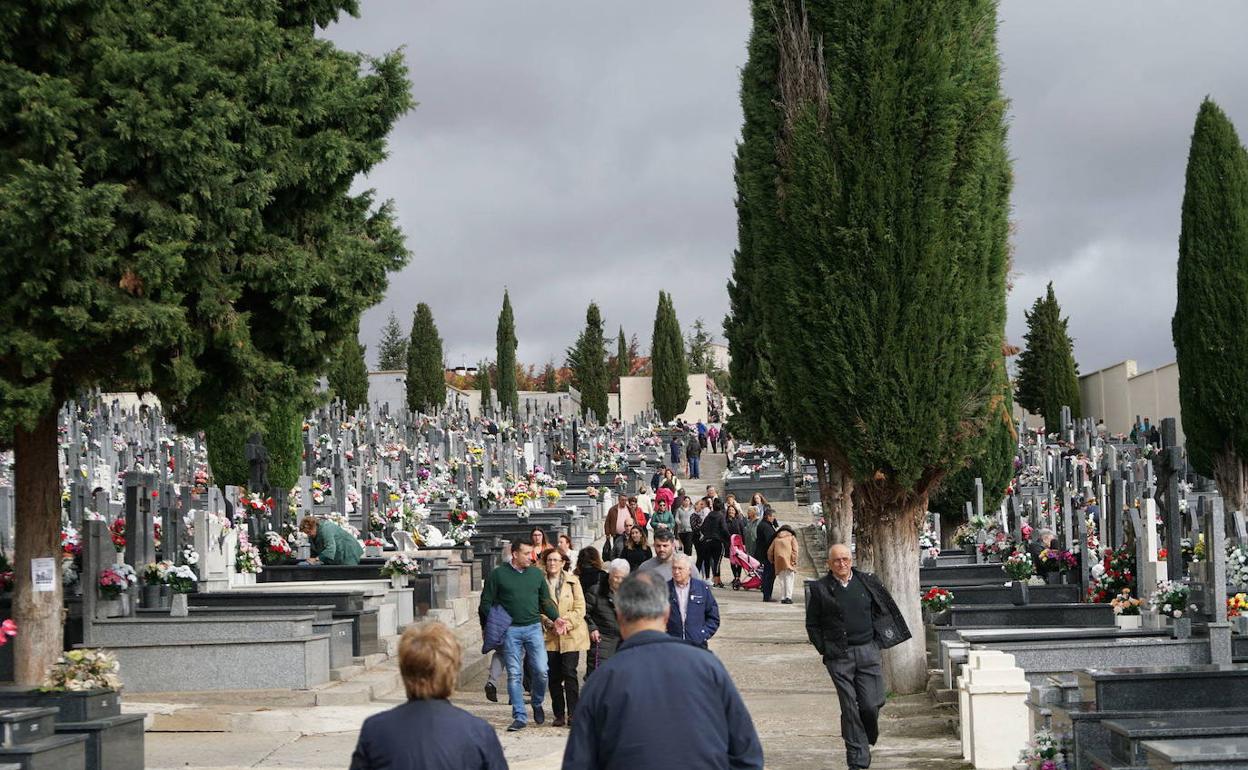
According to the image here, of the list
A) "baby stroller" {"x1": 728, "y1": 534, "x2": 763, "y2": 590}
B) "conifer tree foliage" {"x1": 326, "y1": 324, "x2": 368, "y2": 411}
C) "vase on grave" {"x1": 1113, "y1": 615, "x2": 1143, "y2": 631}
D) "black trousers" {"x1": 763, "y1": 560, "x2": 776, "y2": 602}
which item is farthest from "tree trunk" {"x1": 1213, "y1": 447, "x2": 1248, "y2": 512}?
"conifer tree foliage" {"x1": 326, "y1": 324, "x2": 368, "y2": 411}

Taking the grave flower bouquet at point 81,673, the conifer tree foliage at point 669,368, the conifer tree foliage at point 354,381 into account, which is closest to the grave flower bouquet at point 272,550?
the grave flower bouquet at point 81,673

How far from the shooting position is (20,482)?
12195 mm

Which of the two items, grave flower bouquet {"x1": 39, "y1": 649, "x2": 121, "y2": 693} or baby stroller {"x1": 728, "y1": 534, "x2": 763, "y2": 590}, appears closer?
grave flower bouquet {"x1": 39, "y1": 649, "x2": 121, "y2": 693}

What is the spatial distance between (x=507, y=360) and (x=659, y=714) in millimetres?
74978

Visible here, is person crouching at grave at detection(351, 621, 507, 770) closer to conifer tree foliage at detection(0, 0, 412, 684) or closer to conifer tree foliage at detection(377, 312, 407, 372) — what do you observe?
conifer tree foliage at detection(0, 0, 412, 684)

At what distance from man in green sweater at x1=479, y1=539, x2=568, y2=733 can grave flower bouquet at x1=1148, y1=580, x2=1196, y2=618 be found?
196 inches

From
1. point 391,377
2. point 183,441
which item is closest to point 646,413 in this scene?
point 391,377

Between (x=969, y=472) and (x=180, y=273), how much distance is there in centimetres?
2175

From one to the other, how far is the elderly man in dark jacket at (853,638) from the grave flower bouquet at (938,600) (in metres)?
5.43

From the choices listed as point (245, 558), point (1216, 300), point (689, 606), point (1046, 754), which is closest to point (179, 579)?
point (245, 558)

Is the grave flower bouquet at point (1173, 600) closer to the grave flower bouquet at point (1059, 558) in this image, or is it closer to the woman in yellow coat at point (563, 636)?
the woman in yellow coat at point (563, 636)

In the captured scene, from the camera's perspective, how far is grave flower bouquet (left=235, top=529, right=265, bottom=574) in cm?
1822

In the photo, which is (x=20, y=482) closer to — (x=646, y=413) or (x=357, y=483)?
(x=357, y=483)

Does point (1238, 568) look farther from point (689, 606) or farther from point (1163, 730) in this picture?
point (1163, 730)
